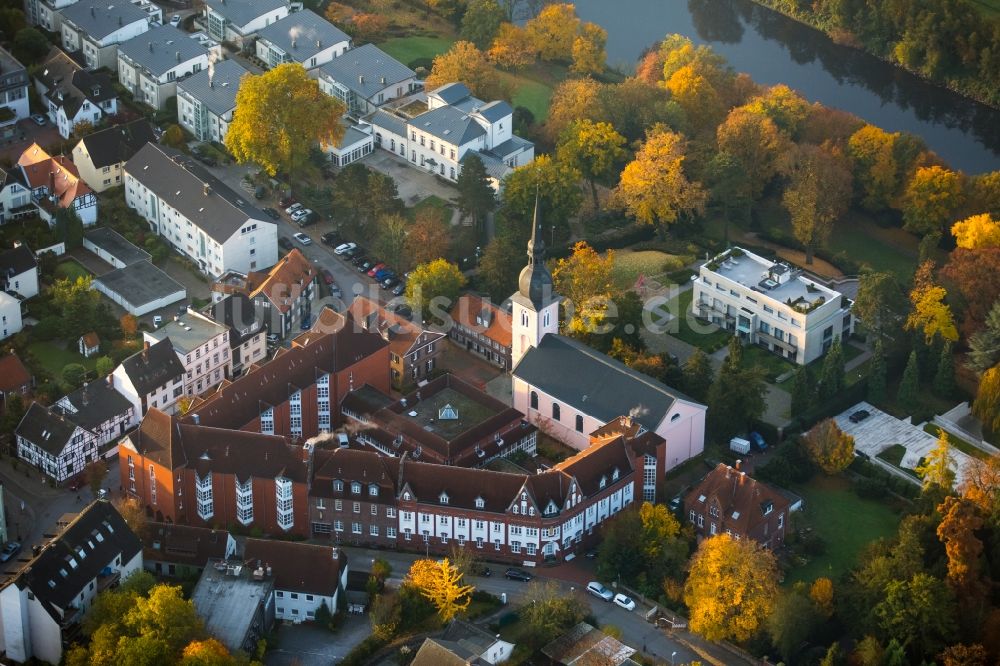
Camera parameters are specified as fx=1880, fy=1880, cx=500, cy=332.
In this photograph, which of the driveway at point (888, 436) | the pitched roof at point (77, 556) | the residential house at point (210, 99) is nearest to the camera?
the pitched roof at point (77, 556)

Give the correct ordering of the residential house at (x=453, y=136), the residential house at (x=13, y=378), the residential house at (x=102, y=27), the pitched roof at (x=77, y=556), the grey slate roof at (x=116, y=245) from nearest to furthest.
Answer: the pitched roof at (x=77, y=556) → the residential house at (x=13, y=378) → the grey slate roof at (x=116, y=245) → the residential house at (x=453, y=136) → the residential house at (x=102, y=27)

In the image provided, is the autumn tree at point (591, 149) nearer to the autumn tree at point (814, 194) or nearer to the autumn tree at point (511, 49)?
the autumn tree at point (814, 194)

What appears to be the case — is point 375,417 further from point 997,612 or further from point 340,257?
point 997,612

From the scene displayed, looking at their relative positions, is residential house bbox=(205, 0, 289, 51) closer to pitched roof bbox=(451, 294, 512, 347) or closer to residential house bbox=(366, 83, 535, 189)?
residential house bbox=(366, 83, 535, 189)

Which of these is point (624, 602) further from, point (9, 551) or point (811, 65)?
point (811, 65)

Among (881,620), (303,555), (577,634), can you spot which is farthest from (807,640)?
(303,555)

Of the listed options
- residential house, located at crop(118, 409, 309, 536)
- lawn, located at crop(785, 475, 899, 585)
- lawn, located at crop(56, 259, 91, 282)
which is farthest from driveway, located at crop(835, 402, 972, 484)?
lawn, located at crop(56, 259, 91, 282)

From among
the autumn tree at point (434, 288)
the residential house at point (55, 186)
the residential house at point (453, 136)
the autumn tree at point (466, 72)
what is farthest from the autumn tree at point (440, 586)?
the autumn tree at point (466, 72)

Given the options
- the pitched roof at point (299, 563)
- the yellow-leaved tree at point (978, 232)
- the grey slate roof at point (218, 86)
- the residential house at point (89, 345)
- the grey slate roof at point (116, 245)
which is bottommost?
the residential house at point (89, 345)
